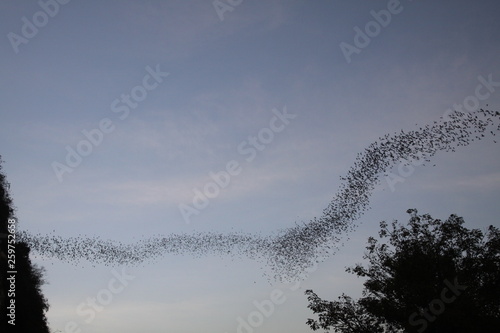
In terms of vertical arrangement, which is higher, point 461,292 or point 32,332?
point 32,332

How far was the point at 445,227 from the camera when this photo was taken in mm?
26469

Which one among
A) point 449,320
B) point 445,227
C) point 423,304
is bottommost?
point 449,320

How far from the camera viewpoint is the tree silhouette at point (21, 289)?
31406mm

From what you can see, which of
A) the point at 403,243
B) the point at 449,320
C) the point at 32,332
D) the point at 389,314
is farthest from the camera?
the point at 32,332

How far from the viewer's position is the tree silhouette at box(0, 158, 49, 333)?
31406mm

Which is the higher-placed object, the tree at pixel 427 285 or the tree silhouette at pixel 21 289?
the tree silhouette at pixel 21 289

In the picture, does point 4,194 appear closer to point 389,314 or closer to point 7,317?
point 7,317

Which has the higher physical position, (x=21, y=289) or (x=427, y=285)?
(x=21, y=289)

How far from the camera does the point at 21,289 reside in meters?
36.3

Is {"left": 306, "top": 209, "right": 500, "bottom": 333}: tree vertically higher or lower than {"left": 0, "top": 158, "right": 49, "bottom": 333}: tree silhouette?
lower

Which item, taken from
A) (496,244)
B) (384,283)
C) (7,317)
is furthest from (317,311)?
(7,317)

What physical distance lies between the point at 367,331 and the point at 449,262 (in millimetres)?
6991

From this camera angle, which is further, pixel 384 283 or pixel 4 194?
pixel 4 194

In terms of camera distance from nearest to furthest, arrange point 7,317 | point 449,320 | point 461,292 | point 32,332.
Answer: point 449,320, point 461,292, point 7,317, point 32,332
